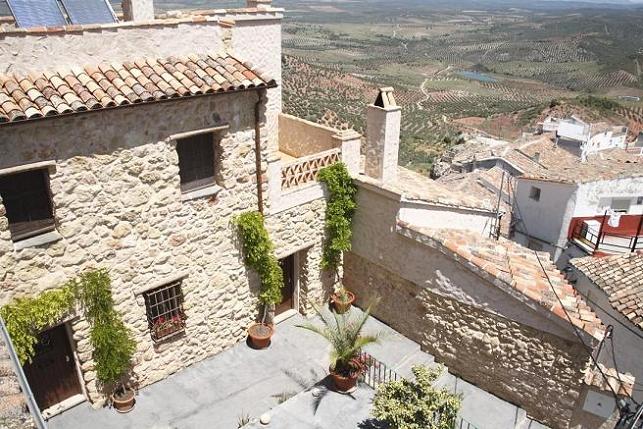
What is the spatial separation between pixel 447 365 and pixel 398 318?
1.83 meters

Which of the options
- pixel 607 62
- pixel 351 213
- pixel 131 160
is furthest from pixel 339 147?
pixel 607 62

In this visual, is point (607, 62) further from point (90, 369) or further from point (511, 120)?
point (90, 369)

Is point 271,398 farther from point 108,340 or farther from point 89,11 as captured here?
point 89,11

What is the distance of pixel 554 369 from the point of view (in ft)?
37.0

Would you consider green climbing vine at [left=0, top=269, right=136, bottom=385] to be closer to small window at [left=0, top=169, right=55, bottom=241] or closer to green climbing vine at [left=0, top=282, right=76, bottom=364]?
green climbing vine at [left=0, top=282, right=76, bottom=364]

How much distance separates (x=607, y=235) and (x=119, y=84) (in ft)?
56.4

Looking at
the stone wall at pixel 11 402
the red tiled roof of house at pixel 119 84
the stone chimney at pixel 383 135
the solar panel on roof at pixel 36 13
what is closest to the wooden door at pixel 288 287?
the stone chimney at pixel 383 135

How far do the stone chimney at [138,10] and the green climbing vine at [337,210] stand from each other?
6323 millimetres

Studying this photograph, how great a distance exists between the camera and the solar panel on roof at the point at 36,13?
32.6 feet

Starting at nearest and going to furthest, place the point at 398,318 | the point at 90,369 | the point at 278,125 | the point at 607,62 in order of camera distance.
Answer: the point at 90,369
the point at 398,318
the point at 278,125
the point at 607,62

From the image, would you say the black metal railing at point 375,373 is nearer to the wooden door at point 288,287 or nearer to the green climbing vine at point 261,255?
the green climbing vine at point 261,255

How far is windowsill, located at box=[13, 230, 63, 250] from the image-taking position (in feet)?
30.3

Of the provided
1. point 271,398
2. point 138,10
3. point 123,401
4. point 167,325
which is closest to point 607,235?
point 271,398

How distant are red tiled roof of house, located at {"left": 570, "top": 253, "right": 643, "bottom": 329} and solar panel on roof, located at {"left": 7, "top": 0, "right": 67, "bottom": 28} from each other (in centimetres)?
1534
